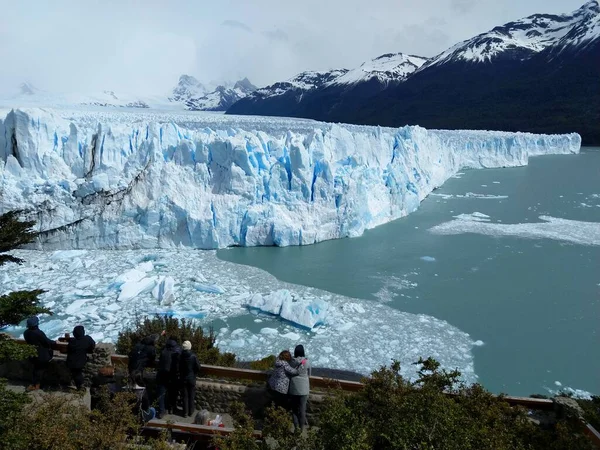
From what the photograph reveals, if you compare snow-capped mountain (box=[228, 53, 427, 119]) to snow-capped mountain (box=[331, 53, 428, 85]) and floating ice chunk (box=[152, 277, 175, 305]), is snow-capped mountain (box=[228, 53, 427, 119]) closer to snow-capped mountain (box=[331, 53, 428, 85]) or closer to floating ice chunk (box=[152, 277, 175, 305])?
snow-capped mountain (box=[331, 53, 428, 85])

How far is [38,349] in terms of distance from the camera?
3.49m

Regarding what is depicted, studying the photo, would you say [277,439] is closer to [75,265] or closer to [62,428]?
[62,428]

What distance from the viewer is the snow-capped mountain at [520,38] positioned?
228 feet

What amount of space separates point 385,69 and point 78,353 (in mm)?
82246

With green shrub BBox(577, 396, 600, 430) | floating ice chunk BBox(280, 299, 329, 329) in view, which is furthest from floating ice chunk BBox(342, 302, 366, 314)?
green shrub BBox(577, 396, 600, 430)

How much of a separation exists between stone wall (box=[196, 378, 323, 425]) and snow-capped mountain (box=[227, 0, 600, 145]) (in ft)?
155

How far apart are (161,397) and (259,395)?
68cm

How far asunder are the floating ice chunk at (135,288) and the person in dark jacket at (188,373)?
4439mm

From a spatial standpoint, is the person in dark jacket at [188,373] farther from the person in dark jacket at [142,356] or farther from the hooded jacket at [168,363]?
the person in dark jacket at [142,356]

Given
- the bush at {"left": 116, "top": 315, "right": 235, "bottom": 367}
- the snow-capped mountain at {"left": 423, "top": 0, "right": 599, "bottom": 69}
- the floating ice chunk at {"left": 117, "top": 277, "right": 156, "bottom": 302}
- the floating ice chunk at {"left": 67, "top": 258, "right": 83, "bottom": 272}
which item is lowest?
the floating ice chunk at {"left": 117, "top": 277, "right": 156, "bottom": 302}

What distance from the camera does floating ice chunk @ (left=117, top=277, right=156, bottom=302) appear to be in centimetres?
739

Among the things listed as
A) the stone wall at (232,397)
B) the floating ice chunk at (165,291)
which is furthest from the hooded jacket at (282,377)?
the floating ice chunk at (165,291)

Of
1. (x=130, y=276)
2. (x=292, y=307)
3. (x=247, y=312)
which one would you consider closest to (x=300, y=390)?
(x=292, y=307)

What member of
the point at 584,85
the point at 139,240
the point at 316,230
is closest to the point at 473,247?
the point at 316,230
